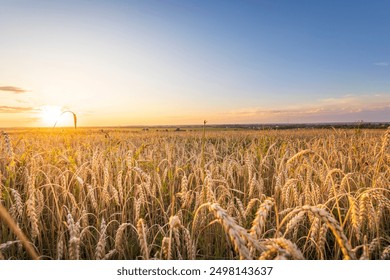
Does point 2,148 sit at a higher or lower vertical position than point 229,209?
Answer: higher

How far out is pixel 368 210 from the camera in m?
1.76
